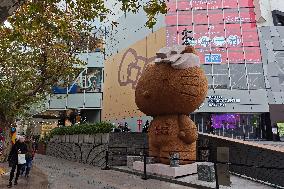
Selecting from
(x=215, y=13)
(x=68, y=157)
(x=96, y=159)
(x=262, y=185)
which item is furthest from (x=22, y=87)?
(x=215, y=13)

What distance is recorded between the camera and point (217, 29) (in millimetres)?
31031

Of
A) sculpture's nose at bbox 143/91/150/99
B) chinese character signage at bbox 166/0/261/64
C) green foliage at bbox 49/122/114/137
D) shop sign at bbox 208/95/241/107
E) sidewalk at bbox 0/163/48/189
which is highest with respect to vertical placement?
chinese character signage at bbox 166/0/261/64

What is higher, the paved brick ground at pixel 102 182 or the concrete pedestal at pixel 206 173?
the concrete pedestal at pixel 206 173

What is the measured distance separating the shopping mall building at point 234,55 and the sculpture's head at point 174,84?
18.4 m

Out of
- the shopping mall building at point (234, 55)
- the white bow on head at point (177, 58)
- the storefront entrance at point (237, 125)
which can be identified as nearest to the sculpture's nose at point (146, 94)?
the white bow on head at point (177, 58)

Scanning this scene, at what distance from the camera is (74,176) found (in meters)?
12.3

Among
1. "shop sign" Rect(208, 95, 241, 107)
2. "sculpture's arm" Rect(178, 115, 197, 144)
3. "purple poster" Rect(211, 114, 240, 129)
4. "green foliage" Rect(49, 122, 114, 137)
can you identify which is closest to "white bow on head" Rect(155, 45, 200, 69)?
"sculpture's arm" Rect(178, 115, 197, 144)

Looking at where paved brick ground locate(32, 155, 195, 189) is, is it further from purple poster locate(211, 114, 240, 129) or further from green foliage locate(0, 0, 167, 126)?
purple poster locate(211, 114, 240, 129)

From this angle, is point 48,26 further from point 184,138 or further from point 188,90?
point 184,138

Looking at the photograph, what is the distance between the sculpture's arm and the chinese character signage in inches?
768

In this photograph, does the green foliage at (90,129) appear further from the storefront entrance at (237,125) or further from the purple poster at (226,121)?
the purple poster at (226,121)

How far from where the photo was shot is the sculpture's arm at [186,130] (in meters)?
11.1

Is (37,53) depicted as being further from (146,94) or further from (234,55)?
(234,55)

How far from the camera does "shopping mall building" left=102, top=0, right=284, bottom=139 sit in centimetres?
2912
